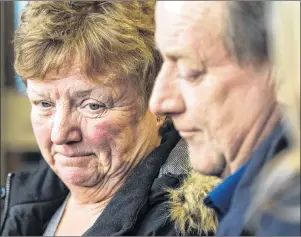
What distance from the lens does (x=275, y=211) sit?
128 centimetres

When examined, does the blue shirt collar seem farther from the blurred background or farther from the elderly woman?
the blurred background

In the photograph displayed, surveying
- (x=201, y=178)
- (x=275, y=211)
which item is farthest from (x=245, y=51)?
(x=201, y=178)

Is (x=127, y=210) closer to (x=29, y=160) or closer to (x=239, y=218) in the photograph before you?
(x=239, y=218)

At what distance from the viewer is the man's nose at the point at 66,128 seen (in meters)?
2.19

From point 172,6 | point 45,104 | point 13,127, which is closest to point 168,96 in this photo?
point 172,6

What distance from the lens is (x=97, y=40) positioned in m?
2.12

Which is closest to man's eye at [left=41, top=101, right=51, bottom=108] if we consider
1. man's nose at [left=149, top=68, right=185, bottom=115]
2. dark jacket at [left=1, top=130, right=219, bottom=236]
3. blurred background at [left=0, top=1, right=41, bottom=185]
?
dark jacket at [left=1, top=130, right=219, bottom=236]

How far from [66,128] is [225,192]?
81 centimetres

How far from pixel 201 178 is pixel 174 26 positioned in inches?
23.4

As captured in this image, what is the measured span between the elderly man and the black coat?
0.52 metres

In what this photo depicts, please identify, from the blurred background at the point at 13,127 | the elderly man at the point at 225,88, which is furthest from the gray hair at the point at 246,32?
the blurred background at the point at 13,127

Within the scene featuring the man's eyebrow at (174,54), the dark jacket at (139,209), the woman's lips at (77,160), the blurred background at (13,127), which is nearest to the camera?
the man's eyebrow at (174,54)

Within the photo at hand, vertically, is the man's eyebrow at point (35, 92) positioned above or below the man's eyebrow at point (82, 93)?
below

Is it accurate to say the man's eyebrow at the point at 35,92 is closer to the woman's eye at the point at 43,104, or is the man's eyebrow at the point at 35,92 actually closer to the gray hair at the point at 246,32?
the woman's eye at the point at 43,104
